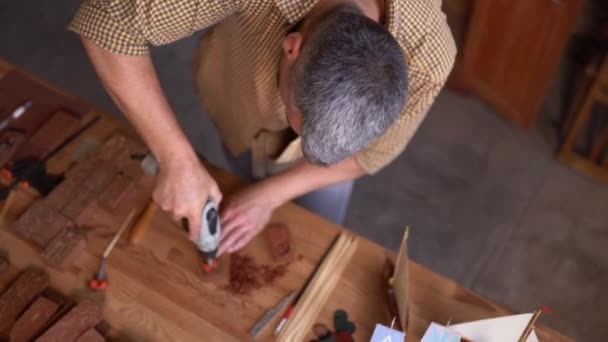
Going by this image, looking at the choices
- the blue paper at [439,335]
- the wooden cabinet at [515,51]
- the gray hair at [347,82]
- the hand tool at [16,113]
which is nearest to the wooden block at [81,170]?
the hand tool at [16,113]

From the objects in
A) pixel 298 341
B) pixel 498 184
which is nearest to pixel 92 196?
pixel 298 341

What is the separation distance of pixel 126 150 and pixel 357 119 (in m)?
0.79

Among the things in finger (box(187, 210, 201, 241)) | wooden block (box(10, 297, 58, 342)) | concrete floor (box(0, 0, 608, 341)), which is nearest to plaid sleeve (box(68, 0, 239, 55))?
finger (box(187, 210, 201, 241))

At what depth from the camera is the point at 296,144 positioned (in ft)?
4.98

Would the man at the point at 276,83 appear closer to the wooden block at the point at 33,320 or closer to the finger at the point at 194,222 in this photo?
the finger at the point at 194,222

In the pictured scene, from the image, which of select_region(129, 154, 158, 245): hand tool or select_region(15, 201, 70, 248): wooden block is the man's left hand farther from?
select_region(15, 201, 70, 248): wooden block

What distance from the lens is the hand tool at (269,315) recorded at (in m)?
1.19

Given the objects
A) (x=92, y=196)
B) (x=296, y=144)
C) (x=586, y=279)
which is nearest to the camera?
(x=92, y=196)

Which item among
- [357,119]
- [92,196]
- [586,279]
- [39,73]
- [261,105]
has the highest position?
[357,119]

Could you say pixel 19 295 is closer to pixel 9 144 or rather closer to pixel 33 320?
pixel 33 320

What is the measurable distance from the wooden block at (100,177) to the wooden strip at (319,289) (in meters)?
0.58

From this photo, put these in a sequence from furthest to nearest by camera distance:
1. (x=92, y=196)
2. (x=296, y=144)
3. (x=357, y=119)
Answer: (x=296, y=144), (x=92, y=196), (x=357, y=119)

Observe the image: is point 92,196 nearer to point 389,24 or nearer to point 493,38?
point 389,24

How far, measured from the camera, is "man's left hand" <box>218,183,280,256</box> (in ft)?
4.34
